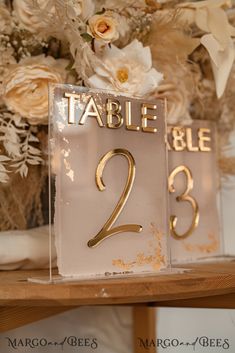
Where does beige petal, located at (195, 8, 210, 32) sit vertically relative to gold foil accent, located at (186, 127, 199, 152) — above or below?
above

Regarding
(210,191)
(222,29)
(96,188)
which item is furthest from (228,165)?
(96,188)

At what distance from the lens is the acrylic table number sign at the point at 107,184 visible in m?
0.68

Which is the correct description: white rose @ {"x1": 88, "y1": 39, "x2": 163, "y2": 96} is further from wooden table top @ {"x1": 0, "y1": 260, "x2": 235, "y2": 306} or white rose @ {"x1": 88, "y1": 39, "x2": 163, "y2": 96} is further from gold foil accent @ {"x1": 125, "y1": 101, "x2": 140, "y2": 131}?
wooden table top @ {"x1": 0, "y1": 260, "x2": 235, "y2": 306}

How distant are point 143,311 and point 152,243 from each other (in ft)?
0.50

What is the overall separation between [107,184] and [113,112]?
4.1 inches

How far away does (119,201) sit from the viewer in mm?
712

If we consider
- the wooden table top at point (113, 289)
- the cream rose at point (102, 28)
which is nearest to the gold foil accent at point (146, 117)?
the cream rose at point (102, 28)

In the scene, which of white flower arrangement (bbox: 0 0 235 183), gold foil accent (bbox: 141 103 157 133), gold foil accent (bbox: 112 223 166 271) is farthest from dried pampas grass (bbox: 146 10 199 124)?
gold foil accent (bbox: 112 223 166 271)

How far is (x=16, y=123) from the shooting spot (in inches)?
33.1

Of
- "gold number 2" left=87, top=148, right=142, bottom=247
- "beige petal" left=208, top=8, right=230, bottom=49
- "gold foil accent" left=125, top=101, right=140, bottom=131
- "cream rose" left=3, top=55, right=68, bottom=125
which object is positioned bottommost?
"gold number 2" left=87, top=148, right=142, bottom=247

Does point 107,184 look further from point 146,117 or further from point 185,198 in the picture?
point 185,198

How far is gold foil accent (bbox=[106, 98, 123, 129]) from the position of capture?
73 centimetres

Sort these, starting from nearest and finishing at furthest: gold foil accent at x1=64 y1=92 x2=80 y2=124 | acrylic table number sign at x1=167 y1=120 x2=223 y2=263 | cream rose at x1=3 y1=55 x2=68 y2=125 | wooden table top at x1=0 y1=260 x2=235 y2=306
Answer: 1. wooden table top at x1=0 y1=260 x2=235 y2=306
2. gold foil accent at x1=64 y1=92 x2=80 y2=124
3. cream rose at x1=3 y1=55 x2=68 y2=125
4. acrylic table number sign at x1=167 y1=120 x2=223 y2=263

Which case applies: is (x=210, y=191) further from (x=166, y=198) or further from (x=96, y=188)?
(x=96, y=188)
